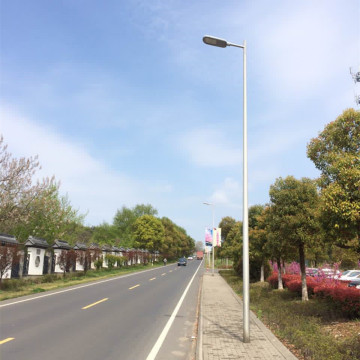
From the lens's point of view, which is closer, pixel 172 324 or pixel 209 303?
pixel 172 324

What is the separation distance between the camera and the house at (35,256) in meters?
22.8

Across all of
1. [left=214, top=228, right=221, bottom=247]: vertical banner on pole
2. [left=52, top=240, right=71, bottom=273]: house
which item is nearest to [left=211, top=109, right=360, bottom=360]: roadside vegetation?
[left=52, top=240, right=71, bottom=273]: house

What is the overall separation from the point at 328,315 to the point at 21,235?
3525 cm

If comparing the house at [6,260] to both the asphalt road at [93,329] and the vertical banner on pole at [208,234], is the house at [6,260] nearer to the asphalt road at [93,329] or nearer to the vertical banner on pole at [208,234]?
the asphalt road at [93,329]

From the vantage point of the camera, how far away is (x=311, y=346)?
691 centimetres

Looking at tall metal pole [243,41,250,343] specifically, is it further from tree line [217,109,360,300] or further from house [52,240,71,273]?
house [52,240,71,273]

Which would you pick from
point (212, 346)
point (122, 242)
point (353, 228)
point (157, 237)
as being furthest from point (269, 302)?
point (122, 242)

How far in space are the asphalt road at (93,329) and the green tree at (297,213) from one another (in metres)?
5.27

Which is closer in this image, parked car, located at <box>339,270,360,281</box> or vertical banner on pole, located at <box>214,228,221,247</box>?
parked car, located at <box>339,270,360,281</box>

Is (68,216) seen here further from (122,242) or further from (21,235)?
(122,242)

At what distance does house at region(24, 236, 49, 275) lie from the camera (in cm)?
2275

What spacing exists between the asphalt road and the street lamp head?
24.6ft

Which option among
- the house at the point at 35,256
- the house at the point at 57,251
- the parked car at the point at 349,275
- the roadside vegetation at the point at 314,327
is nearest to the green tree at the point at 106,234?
the house at the point at 57,251

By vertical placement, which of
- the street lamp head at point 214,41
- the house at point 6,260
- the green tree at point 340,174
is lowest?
the house at point 6,260
